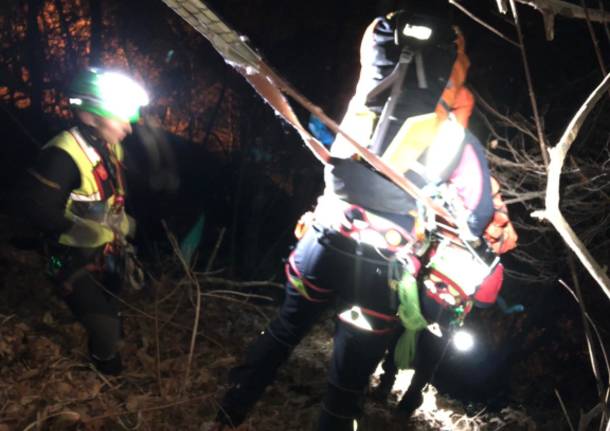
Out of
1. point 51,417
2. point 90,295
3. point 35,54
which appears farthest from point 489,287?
point 35,54

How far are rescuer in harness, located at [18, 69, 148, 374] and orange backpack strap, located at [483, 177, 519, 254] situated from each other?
2977 mm

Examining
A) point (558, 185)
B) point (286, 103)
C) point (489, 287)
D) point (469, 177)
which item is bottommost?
point (489, 287)

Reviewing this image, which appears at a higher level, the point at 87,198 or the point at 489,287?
the point at 489,287

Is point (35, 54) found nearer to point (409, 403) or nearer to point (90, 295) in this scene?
point (90, 295)

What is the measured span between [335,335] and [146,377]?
80.3 inches

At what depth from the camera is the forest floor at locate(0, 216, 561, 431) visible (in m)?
3.58

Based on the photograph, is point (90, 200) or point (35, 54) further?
point (35, 54)

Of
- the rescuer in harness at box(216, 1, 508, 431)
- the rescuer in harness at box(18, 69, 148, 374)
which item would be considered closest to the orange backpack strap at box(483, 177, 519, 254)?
the rescuer in harness at box(216, 1, 508, 431)

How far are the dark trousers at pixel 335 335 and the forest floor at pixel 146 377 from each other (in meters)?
0.51

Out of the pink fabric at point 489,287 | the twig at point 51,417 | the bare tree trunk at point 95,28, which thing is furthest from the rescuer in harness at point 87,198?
the bare tree trunk at point 95,28

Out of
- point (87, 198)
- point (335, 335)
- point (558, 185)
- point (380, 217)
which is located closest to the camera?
point (558, 185)

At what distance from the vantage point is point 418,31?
104 inches

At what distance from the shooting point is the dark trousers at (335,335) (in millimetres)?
3131

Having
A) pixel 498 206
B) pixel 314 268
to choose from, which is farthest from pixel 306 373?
pixel 498 206
